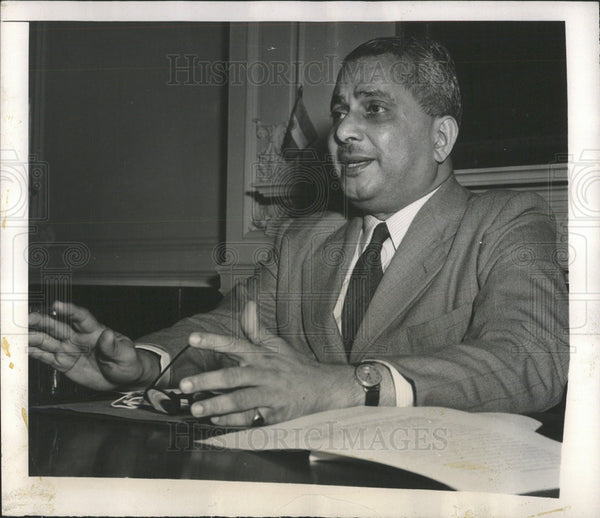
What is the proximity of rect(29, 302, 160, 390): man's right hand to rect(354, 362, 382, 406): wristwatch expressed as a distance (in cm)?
49

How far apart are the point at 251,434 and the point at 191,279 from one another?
0.46 metres

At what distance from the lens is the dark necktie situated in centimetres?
138

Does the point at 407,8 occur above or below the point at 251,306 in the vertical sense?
above

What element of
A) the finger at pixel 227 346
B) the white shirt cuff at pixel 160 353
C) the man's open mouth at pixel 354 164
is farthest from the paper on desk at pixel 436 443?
the man's open mouth at pixel 354 164

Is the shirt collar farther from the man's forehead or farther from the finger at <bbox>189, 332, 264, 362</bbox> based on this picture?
the finger at <bbox>189, 332, 264, 362</bbox>

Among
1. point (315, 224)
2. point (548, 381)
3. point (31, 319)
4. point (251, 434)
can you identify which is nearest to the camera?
point (251, 434)

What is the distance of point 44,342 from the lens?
1.43 metres

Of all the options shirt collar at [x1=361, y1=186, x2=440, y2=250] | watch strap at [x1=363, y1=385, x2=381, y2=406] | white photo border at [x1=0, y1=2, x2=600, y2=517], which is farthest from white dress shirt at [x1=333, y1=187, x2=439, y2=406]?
white photo border at [x1=0, y1=2, x2=600, y2=517]

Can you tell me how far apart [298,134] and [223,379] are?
71cm

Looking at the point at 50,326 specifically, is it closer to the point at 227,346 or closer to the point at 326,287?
the point at 227,346

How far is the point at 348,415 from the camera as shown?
120cm

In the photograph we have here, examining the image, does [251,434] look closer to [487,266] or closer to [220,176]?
[487,266]

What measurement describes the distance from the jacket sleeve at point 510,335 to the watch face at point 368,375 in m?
0.05

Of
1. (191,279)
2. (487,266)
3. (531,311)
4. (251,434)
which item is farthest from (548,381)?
(191,279)
